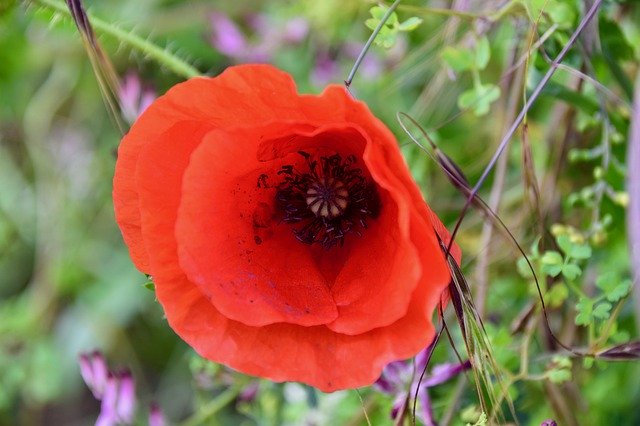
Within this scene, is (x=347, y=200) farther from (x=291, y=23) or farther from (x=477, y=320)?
(x=291, y=23)

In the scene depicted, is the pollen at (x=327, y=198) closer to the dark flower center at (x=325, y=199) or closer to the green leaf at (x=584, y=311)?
the dark flower center at (x=325, y=199)

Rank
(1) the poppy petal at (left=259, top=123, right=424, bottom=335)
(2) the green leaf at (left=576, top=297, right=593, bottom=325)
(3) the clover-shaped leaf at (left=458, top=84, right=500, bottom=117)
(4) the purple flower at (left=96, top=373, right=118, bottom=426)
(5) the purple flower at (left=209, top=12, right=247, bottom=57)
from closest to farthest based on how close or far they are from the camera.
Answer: (1) the poppy petal at (left=259, top=123, right=424, bottom=335)
(2) the green leaf at (left=576, top=297, right=593, bottom=325)
(3) the clover-shaped leaf at (left=458, top=84, right=500, bottom=117)
(4) the purple flower at (left=96, top=373, right=118, bottom=426)
(5) the purple flower at (left=209, top=12, right=247, bottom=57)

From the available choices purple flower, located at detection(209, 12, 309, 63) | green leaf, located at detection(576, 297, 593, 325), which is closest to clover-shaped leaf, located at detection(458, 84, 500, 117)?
green leaf, located at detection(576, 297, 593, 325)

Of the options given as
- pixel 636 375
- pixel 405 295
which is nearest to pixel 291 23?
pixel 636 375

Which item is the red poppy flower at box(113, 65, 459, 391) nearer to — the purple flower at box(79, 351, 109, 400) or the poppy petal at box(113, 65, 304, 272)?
the poppy petal at box(113, 65, 304, 272)

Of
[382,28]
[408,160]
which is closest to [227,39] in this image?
[408,160]

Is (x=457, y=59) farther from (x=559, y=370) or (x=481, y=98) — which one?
(x=559, y=370)
